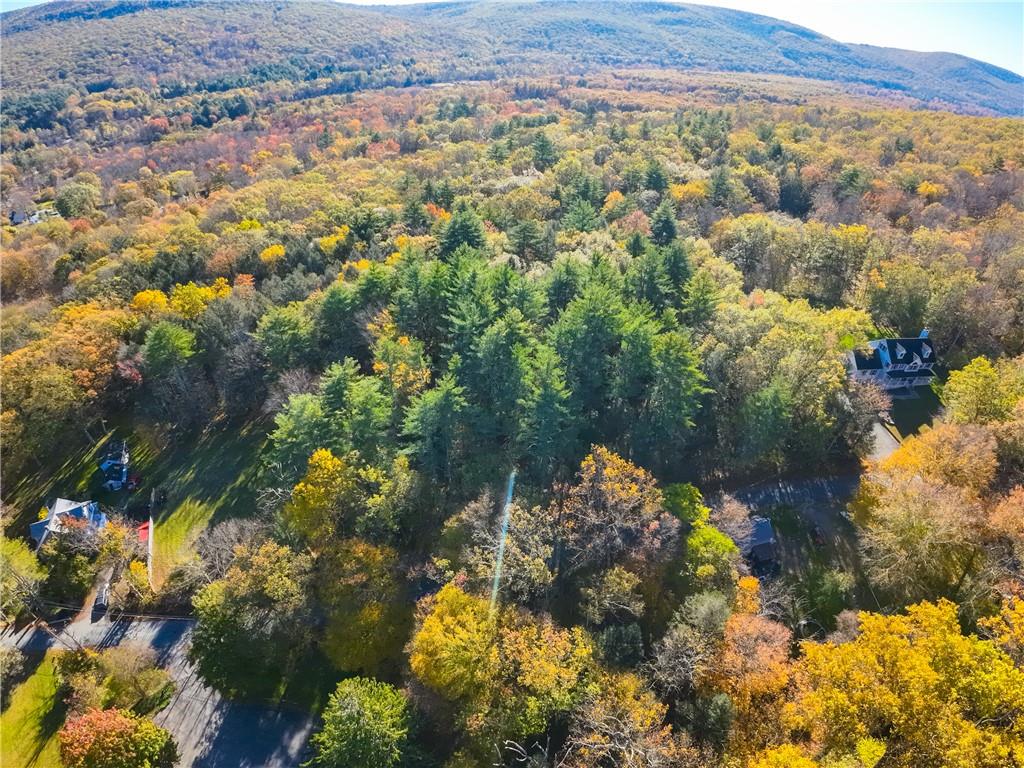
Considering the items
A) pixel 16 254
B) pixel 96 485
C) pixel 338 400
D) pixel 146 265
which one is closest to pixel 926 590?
pixel 338 400

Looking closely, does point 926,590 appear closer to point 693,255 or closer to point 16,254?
point 693,255

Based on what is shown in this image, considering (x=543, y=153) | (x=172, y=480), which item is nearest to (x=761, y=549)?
(x=172, y=480)

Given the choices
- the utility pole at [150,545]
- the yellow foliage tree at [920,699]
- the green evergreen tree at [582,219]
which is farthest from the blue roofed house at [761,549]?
the utility pole at [150,545]

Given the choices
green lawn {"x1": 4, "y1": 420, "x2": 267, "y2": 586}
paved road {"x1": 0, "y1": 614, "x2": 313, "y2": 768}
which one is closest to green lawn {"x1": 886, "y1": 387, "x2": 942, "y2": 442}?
paved road {"x1": 0, "y1": 614, "x2": 313, "y2": 768}

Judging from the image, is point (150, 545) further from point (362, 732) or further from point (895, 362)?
point (895, 362)

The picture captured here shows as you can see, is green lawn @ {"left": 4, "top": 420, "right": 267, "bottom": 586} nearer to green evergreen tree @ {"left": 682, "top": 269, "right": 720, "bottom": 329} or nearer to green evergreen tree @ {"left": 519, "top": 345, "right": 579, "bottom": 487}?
green evergreen tree @ {"left": 519, "top": 345, "right": 579, "bottom": 487}

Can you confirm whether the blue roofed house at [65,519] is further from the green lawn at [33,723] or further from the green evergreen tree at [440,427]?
the green evergreen tree at [440,427]
